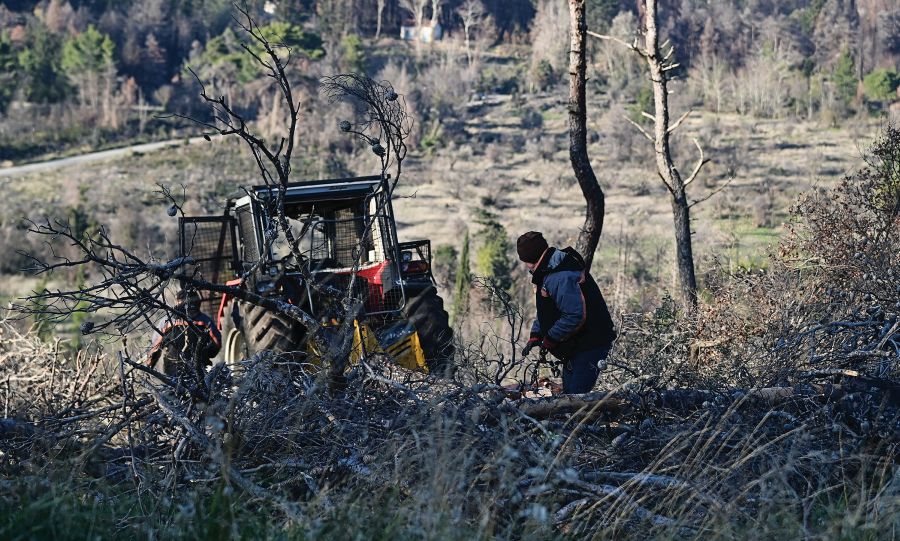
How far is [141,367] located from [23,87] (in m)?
55.8

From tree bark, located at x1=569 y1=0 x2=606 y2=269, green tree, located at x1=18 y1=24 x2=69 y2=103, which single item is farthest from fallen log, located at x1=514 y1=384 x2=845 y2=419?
green tree, located at x1=18 y1=24 x2=69 y2=103

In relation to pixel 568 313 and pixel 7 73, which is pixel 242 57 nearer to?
pixel 7 73

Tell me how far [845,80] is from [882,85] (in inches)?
75.7

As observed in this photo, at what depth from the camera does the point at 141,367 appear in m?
5.88

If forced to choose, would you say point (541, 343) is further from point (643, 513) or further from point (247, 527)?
point (247, 527)

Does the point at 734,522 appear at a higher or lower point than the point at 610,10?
lower

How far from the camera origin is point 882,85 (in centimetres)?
4894

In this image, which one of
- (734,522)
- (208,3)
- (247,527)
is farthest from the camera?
(208,3)

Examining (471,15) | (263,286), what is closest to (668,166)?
(263,286)

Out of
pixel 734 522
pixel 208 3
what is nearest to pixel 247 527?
pixel 734 522

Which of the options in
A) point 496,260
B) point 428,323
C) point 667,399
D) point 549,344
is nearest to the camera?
point 667,399

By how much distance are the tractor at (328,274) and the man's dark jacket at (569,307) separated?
4.49ft

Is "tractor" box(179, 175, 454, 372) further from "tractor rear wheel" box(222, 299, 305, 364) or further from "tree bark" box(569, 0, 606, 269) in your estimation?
"tree bark" box(569, 0, 606, 269)

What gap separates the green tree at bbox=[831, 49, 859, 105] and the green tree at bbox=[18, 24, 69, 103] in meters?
36.4
